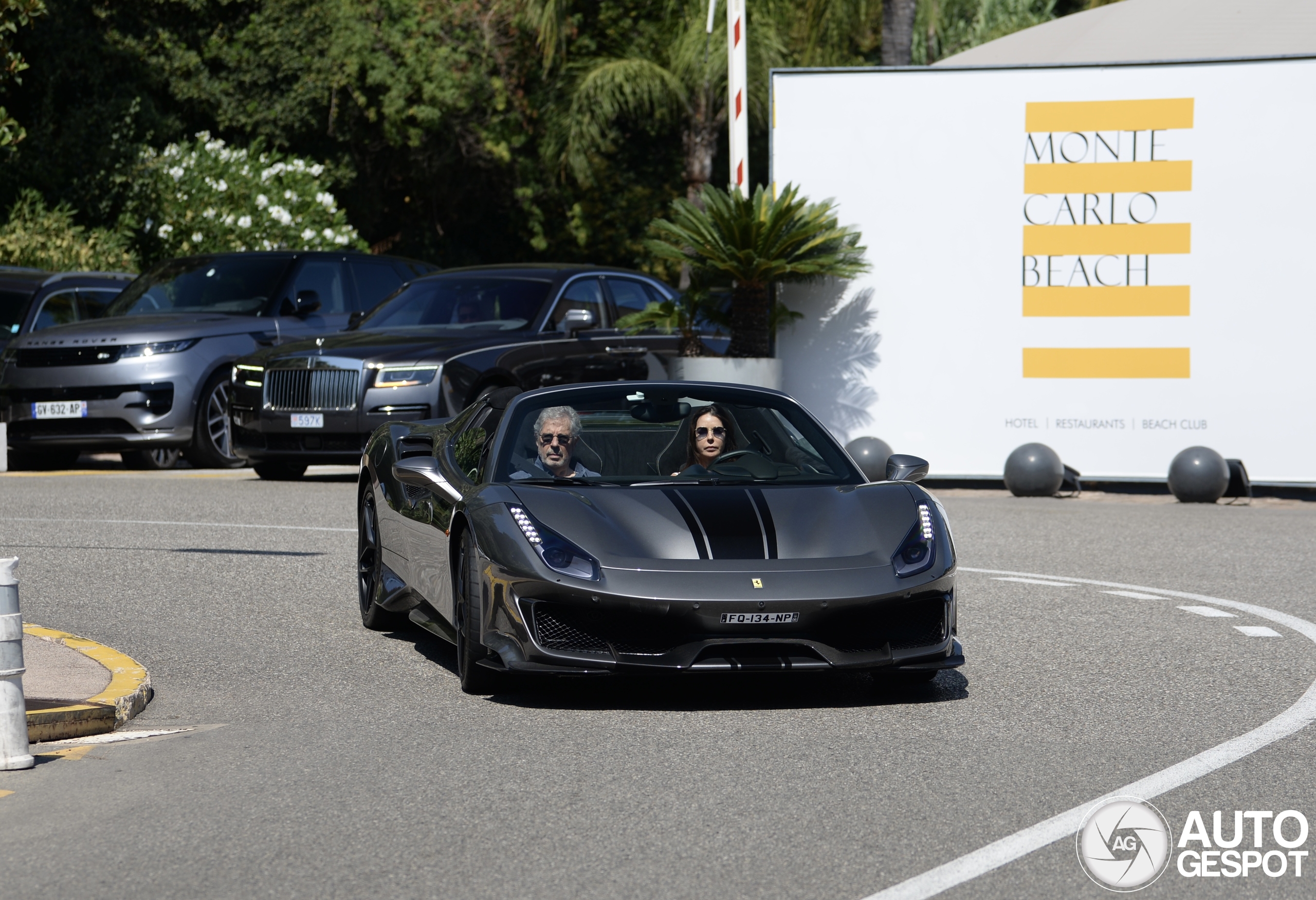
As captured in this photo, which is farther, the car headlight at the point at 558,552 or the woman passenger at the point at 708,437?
the woman passenger at the point at 708,437

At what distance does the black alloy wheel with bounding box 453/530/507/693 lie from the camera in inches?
274

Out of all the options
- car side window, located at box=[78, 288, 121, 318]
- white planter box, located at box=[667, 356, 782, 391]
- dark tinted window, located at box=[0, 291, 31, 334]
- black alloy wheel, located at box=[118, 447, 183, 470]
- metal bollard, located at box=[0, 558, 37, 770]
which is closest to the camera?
metal bollard, located at box=[0, 558, 37, 770]

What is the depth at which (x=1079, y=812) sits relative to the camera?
5.24m

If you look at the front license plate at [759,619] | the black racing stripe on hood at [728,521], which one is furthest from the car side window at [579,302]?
the front license plate at [759,619]

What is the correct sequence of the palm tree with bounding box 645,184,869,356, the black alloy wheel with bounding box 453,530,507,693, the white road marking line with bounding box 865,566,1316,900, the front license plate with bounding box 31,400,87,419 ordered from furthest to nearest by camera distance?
the palm tree with bounding box 645,184,869,356 → the front license plate with bounding box 31,400,87,419 → the black alloy wheel with bounding box 453,530,507,693 → the white road marking line with bounding box 865,566,1316,900

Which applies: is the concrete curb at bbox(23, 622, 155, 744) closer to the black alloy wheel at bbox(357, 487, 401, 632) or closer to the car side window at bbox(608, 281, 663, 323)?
the black alloy wheel at bbox(357, 487, 401, 632)

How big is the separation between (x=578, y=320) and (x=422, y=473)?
752 centimetres

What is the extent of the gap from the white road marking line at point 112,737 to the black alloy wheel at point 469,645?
1063mm

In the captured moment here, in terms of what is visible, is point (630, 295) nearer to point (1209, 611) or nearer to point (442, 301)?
point (442, 301)

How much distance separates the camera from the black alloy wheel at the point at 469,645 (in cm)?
Answer: 696

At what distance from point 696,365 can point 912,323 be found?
2134mm

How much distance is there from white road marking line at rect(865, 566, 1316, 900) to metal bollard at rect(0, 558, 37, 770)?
9.39 feet

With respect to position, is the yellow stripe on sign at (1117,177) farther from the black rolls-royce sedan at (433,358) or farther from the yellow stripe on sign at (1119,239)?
the black rolls-royce sedan at (433,358)
